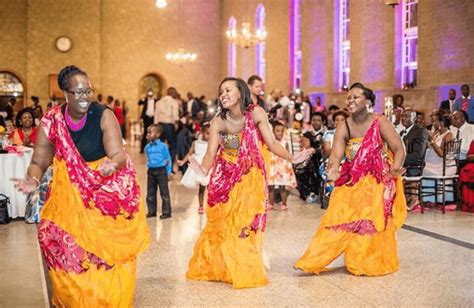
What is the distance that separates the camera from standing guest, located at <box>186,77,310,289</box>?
545 cm

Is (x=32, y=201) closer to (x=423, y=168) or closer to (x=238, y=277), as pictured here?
(x=238, y=277)

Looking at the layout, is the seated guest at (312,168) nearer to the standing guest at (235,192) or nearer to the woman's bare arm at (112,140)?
the standing guest at (235,192)

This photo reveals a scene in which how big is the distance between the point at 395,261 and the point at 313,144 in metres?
4.96

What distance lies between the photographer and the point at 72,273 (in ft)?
14.0

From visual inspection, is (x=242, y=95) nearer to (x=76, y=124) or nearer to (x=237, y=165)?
(x=237, y=165)

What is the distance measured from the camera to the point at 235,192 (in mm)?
5562

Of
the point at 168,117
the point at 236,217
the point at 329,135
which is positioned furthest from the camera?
the point at 168,117

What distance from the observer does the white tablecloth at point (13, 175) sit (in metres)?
8.83

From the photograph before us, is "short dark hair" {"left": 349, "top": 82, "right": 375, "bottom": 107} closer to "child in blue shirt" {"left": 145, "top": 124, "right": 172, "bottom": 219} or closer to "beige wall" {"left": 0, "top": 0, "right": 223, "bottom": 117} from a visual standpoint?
"child in blue shirt" {"left": 145, "top": 124, "right": 172, "bottom": 219}

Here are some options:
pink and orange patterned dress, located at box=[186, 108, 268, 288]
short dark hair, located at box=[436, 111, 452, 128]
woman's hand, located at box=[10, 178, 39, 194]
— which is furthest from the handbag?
short dark hair, located at box=[436, 111, 452, 128]

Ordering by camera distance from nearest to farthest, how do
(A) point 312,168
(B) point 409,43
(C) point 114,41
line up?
(A) point 312,168
(B) point 409,43
(C) point 114,41

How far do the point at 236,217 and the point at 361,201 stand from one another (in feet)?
3.72

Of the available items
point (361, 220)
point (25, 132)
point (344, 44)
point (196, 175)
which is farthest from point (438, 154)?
point (344, 44)

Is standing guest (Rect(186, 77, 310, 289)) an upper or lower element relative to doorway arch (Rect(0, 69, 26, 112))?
lower
